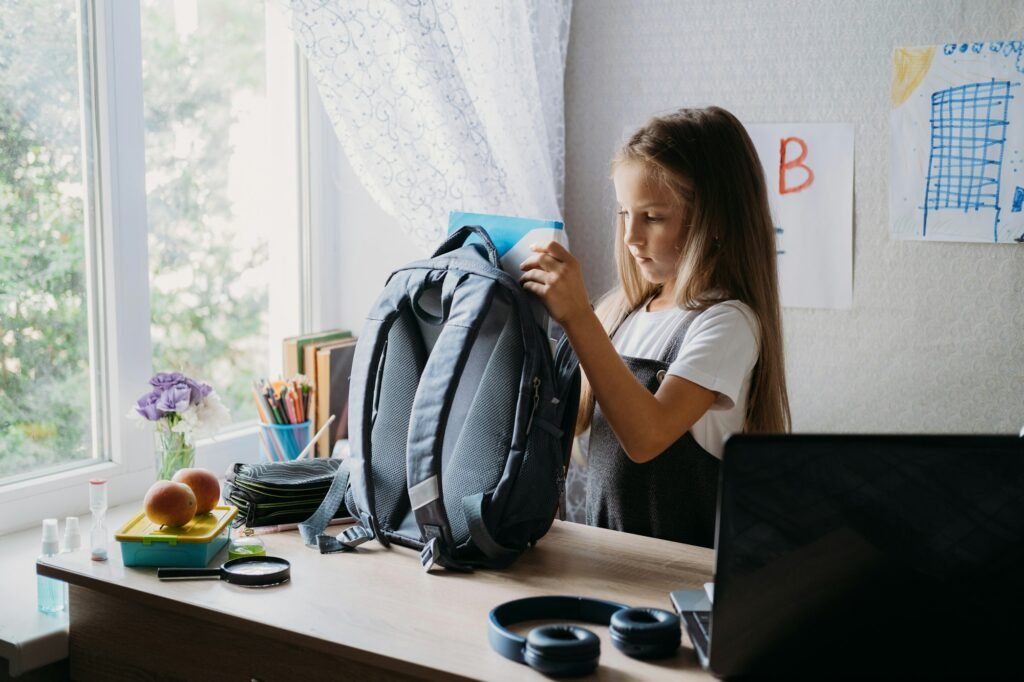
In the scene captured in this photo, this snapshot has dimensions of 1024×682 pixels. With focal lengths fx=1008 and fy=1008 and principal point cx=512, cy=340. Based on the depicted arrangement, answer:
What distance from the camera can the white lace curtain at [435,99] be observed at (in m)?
1.55

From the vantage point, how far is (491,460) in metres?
1.19

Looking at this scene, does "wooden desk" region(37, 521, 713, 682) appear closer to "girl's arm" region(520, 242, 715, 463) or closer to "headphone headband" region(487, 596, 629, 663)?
"headphone headband" region(487, 596, 629, 663)

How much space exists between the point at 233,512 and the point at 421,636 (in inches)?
14.5

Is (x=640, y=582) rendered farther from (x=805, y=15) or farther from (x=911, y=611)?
(x=805, y=15)

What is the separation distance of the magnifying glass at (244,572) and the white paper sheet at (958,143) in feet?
4.00

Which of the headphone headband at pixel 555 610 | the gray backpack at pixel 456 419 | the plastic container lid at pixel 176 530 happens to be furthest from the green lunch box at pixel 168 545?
the headphone headband at pixel 555 610

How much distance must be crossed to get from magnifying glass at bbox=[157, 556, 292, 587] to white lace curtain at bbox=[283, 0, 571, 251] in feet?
2.27

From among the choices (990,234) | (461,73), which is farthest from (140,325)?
(990,234)

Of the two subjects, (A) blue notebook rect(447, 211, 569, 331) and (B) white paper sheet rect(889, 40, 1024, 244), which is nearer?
(A) blue notebook rect(447, 211, 569, 331)

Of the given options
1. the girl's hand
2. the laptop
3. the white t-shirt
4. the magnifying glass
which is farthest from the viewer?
the white t-shirt

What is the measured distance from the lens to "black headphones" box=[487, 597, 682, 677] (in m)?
0.90

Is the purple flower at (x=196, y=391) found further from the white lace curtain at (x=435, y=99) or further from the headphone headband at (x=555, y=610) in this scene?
the headphone headband at (x=555, y=610)

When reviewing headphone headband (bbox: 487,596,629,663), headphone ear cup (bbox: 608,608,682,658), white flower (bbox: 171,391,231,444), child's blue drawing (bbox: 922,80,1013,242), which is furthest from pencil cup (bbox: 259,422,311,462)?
child's blue drawing (bbox: 922,80,1013,242)

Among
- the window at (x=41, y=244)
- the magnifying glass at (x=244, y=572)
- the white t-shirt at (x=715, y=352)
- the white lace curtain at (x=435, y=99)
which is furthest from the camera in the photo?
the white lace curtain at (x=435, y=99)
